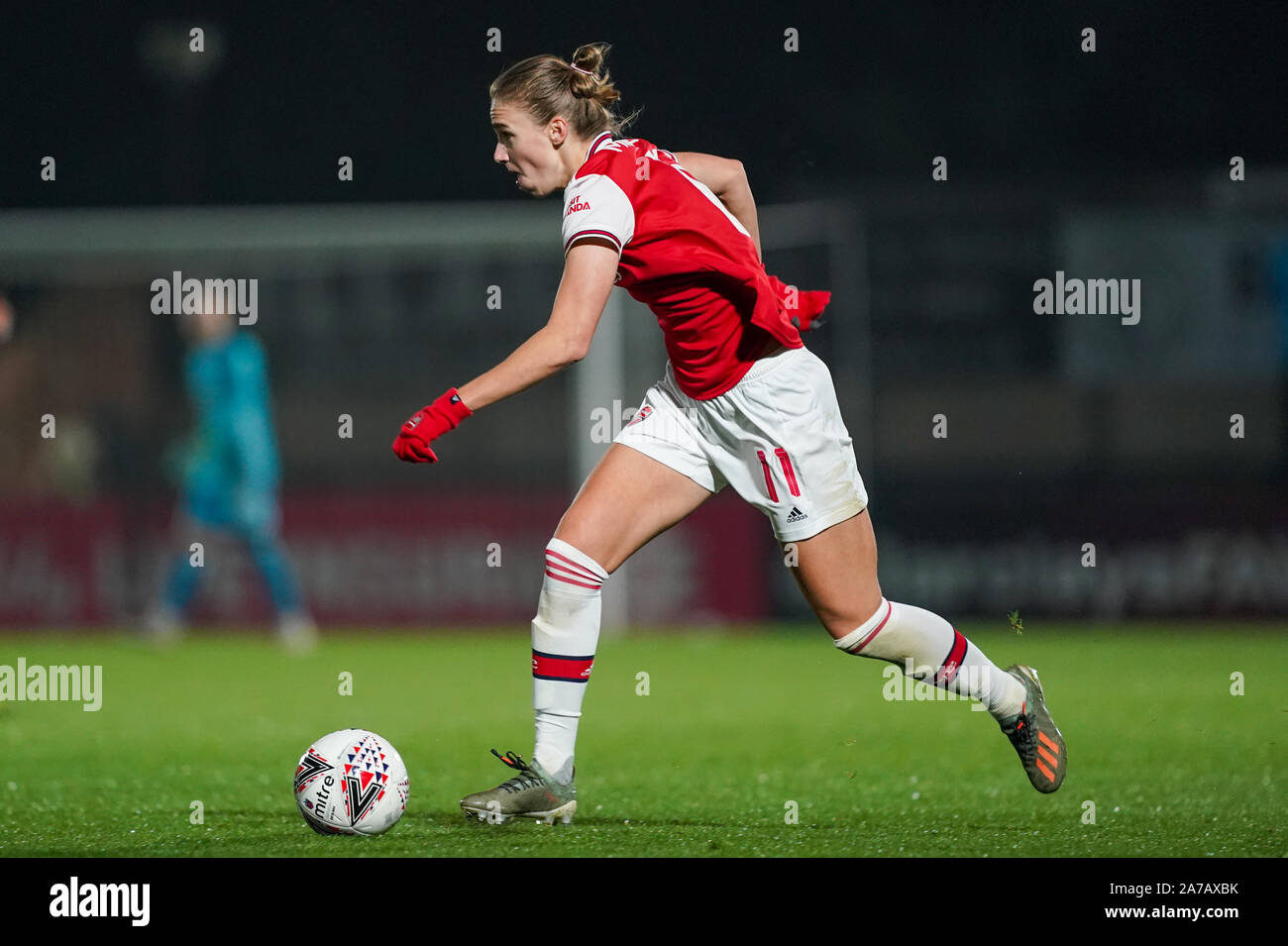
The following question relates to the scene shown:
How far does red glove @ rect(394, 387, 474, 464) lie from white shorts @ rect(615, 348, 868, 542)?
726mm

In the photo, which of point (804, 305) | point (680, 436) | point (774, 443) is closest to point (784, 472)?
point (774, 443)

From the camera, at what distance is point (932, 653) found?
5.21 meters

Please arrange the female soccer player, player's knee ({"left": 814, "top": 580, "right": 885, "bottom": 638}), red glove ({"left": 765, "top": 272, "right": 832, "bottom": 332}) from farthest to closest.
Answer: red glove ({"left": 765, "top": 272, "right": 832, "bottom": 332})
player's knee ({"left": 814, "top": 580, "right": 885, "bottom": 638})
the female soccer player

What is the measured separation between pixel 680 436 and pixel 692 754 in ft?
6.63

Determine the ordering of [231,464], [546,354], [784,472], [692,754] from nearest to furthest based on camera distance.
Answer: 1. [546,354]
2. [784,472]
3. [692,754]
4. [231,464]

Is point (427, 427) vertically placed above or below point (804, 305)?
below

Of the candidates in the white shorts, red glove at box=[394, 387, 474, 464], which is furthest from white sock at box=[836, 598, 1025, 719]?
red glove at box=[394, 387, 474, 464]

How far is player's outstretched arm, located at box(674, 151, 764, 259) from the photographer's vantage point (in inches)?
212

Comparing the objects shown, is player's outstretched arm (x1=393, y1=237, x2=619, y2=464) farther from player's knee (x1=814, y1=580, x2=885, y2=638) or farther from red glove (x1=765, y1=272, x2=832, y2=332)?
player's knee (x1=814, y1=580, x2=885, y2=638)

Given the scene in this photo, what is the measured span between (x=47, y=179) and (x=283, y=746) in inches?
591

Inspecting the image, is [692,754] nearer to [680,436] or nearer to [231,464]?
[680,436]

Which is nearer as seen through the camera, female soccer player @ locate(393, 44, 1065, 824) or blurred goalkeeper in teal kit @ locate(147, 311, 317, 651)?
female soccer player @ locate(393, 44, 1065, 824)

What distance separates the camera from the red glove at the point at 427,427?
4.55 m

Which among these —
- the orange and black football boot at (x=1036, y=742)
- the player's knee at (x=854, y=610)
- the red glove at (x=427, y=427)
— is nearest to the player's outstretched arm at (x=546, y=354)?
the red glove at (x=427, y=427)
